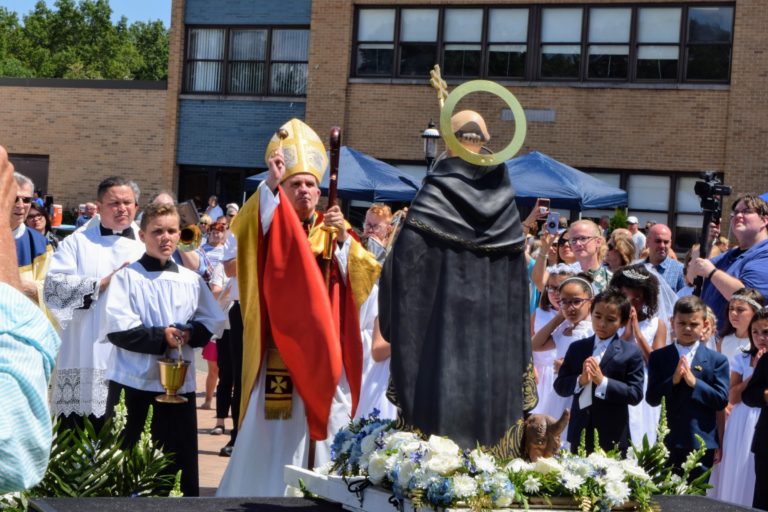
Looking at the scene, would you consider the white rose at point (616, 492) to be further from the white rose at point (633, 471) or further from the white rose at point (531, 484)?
the white rose at point (531, 484)

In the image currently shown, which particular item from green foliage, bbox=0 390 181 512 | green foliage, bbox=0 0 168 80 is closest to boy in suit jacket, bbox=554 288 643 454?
green foliage, bbox=0 390 181 512

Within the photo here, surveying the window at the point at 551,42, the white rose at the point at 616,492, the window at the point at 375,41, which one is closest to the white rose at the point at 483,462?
the white rose at the point at 616,492

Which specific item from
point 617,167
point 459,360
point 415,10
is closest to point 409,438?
point 459,360

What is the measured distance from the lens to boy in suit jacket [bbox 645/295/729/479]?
7.43m

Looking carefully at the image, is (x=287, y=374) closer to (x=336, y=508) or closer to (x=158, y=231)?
(x=158, y=231)

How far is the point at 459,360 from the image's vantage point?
208 inches

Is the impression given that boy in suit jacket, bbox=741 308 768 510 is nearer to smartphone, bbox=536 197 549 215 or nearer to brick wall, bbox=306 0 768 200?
smartphone, bbox=536 197 549 215

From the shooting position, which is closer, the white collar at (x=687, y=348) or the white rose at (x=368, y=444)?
the white rose at (x=368, y=444)

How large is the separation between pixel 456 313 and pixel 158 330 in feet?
8.34

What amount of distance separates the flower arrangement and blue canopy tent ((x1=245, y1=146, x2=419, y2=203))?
1391cm

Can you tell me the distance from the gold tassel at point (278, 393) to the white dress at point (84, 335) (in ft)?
4.79

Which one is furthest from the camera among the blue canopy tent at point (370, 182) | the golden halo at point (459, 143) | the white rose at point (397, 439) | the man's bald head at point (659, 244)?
the blue canopy tent at point (370, 182)

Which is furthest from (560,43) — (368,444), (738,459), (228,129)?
(368,444)

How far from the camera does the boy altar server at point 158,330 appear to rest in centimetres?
720
